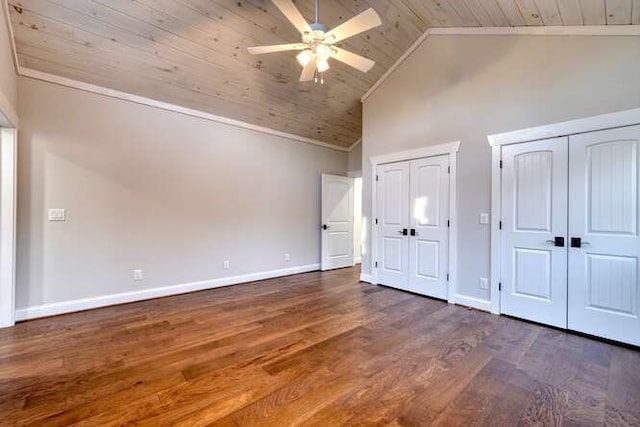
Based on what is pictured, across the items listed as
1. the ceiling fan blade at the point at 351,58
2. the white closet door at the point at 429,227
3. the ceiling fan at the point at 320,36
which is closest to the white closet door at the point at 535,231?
the white closet door at the point at 429,227

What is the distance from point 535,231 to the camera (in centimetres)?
320

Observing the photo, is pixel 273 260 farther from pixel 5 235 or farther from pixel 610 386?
pixel 610 386

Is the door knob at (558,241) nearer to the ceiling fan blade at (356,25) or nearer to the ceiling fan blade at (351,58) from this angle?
the ceiling fan blade at (351,58)

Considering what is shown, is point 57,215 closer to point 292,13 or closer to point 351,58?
point 292,13

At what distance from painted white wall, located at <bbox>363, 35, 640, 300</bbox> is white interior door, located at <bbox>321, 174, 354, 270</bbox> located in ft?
4.65

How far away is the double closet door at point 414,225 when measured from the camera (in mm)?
3984

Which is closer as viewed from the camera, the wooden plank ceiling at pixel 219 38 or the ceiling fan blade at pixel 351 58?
the ceiling fan blade at pixel 351 58

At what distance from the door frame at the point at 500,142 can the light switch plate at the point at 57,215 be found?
495 centimetres

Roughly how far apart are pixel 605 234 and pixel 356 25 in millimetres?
2936

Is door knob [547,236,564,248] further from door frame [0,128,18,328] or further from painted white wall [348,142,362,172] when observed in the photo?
door frame [0,128,18,328]

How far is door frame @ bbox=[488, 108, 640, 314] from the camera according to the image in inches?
112

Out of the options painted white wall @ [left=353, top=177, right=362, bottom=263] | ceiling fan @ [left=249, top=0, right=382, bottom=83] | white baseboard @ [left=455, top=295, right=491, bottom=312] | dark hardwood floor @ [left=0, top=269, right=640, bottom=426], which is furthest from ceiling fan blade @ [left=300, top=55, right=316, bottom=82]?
painted white wall @ [left=353, top=177, right=362, bottom=263]

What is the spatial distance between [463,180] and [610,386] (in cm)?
238

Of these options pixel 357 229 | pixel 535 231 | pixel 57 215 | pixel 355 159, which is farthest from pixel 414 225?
pixel 57 215
